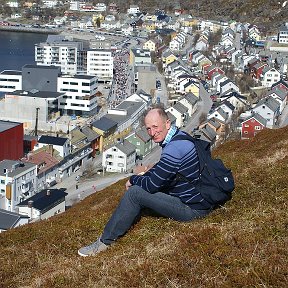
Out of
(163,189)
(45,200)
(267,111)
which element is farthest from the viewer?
(267,111)

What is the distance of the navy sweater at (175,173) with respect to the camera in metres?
2.02

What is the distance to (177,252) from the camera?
1870mm

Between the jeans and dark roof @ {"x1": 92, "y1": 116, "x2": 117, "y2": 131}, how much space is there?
12.0 metres

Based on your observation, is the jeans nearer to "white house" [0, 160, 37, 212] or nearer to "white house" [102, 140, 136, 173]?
"white house" [0, 160, 37, 212]

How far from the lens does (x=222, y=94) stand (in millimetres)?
18938

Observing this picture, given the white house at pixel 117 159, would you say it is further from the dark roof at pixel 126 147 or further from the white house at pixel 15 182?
the white house at pixel 15 182

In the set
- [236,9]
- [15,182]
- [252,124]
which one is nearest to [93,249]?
[15,182]

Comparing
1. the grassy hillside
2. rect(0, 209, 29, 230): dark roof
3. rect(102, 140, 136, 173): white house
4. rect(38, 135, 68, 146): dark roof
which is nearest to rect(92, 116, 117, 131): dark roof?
rect(38, 135, 68, 146): dark roof

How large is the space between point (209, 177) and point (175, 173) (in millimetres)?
126

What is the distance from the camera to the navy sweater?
202 centimetres

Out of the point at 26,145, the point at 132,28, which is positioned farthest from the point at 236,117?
the point at 132,28

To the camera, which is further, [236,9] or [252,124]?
[236,9]

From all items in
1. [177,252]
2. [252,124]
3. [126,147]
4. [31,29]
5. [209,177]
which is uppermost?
[209,177]

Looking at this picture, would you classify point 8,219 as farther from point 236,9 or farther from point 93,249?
point 236,9
